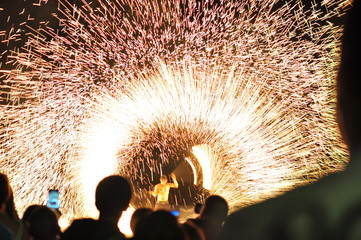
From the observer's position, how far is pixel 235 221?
778mm

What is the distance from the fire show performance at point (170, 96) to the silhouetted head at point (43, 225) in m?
8.74

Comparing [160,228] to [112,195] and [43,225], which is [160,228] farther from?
[43,225]

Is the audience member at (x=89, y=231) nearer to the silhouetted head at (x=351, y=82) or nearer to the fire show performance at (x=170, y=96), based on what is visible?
the silhouetted head at (x=351, y=82)

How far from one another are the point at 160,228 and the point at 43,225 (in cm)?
235

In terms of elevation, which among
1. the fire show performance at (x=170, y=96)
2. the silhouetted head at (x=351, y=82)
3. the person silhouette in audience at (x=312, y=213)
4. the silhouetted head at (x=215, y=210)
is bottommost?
the person silhouette in audience at (x=312, y=213)

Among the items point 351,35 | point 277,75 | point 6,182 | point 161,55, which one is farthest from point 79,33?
point 351,35

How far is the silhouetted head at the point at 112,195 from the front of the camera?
3562 mm

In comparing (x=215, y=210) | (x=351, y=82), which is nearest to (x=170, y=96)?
(x=215, y=210)

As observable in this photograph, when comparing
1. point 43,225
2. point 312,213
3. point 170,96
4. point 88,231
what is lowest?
point 312,213

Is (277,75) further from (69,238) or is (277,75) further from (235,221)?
(235,221)

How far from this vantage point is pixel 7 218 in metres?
4.06

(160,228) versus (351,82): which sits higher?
(351,82)

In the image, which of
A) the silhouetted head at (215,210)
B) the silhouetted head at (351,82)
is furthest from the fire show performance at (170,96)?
the silhouetted head at (351,82)

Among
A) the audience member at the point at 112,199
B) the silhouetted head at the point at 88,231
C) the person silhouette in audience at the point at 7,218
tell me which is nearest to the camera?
the silhouetted head at the point at 88,231
